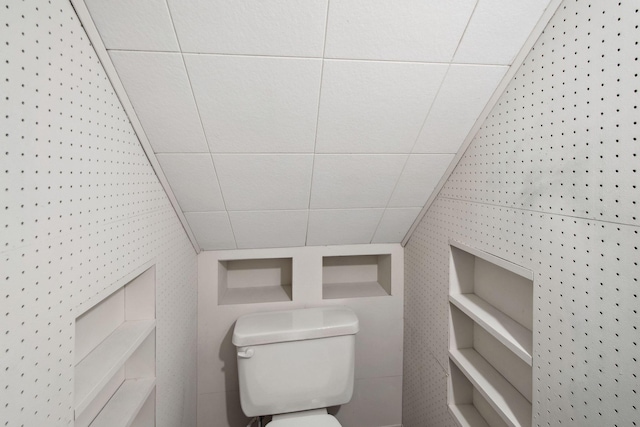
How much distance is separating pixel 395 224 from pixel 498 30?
0.96 meters

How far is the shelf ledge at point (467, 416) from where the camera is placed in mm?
1250

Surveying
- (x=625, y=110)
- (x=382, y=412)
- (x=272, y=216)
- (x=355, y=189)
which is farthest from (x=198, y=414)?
(x=625, y=110)

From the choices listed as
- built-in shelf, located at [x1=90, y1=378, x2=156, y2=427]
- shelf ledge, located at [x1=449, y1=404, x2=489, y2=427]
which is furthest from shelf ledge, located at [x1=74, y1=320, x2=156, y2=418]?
shelf ledge, located at [x1=449, y1=404, x2=489, y2=427]

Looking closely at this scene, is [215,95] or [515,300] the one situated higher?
[215,95]

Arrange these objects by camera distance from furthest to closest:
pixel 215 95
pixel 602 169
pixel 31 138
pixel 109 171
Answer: pixel 215 95, pixel 109 171, pixel 602 169, pixel 31 138

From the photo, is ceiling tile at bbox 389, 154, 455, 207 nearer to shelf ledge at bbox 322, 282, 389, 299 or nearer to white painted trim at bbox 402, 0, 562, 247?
white painted trim at bbox 402, 0, 562, 247

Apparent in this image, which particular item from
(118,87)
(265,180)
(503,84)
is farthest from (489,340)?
(118,87)

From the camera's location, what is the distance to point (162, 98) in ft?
3.01

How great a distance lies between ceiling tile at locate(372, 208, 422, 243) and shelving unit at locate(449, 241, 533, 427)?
0.30 m

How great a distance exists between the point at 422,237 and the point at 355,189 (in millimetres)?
486

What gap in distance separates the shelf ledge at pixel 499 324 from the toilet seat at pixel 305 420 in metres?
0.76

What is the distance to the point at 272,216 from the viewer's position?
4.75 ft

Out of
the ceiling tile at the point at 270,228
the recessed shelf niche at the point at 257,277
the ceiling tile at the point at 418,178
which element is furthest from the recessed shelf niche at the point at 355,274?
the ceiling tile at the point at 418,178

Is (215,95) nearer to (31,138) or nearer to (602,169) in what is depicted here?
(31,138)
